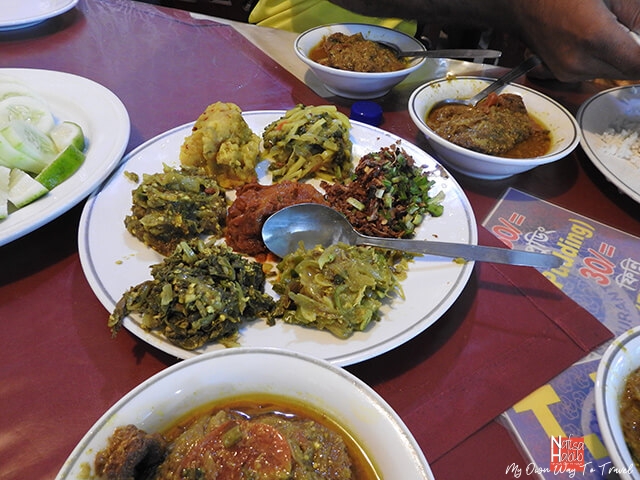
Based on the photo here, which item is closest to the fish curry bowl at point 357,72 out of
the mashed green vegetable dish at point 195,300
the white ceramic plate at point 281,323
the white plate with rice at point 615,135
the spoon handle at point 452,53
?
the spoon handle at point 452,53

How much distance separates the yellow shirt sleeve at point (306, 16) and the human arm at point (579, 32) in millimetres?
1122

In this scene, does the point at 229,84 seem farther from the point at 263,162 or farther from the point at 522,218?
the point at 522,218

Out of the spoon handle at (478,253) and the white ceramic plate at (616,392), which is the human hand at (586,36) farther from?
the white ceramic plate at (616,392)

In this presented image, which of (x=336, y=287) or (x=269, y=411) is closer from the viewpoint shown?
(x=269, y=411)

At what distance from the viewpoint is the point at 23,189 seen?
2102 mm

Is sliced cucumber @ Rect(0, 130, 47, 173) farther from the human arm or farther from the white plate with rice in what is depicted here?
the human arm

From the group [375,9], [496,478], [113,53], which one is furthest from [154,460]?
[375,9]

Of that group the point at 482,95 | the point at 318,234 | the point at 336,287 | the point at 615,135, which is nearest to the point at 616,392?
the point at 336,287

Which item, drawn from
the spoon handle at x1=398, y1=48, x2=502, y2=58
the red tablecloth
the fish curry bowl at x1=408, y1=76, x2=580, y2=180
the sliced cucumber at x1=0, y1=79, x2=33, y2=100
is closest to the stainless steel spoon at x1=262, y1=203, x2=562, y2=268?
the red tablecloth

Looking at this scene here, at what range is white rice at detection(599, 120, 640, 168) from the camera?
267 centimetres

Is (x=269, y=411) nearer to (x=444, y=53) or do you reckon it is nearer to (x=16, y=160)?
(x=16, y=160)

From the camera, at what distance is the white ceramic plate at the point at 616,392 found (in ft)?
Answer: 3.94

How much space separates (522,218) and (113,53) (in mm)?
3660

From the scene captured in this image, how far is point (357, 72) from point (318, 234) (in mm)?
1589
